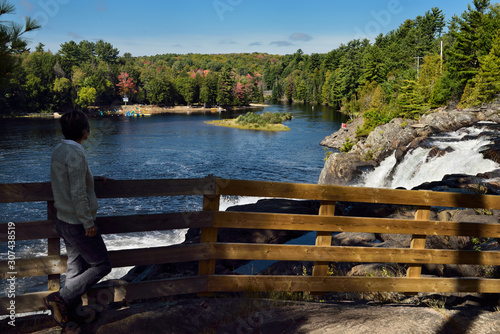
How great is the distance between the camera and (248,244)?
459 cm

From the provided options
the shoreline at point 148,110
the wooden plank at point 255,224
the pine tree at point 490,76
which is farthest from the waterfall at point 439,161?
the shoreline at point 148,110

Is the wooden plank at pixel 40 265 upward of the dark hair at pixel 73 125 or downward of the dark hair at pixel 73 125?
downward

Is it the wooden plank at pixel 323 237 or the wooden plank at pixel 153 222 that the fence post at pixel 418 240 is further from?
the wooden plank at pixel 153 222

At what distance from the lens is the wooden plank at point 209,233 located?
14.4 feet

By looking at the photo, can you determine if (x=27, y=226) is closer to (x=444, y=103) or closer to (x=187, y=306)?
(x=187, y=306)

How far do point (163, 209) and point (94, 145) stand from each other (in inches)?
1165

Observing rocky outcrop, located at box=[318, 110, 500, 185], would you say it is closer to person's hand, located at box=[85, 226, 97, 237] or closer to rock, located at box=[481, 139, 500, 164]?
rock, located at box=[481, 139, 500, 164]

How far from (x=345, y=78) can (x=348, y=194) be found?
93.4 m

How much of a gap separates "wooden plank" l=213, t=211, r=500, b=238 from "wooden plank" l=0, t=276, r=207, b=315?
29.3 inches

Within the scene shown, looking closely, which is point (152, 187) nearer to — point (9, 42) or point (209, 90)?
point (9, 42)

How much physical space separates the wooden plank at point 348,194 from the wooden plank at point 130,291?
1.12 m

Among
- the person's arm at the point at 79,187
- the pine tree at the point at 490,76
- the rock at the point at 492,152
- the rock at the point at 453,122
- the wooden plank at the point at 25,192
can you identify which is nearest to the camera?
the person's arm at the point at 79,187

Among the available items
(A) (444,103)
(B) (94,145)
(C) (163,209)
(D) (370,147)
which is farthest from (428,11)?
(C) (163,209)

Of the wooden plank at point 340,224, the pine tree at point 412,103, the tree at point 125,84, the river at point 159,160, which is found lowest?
the river at point 159,160
